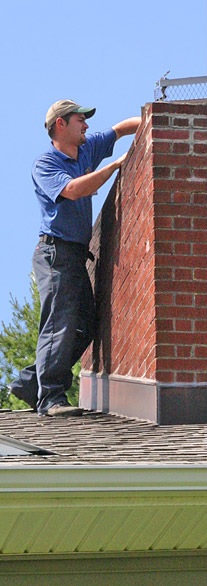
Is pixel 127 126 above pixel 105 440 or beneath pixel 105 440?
above

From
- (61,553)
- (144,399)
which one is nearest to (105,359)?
(144,399)

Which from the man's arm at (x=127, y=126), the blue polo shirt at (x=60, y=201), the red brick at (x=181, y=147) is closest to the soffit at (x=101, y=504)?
the red brick at (x=181, y=147)

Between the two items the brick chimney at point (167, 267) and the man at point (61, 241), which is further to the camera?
the man at point (61, 241)

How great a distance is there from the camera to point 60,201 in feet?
26.0

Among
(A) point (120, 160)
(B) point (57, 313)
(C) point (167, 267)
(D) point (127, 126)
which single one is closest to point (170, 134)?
(C) point (167, 267)

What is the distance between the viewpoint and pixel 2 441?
218 inches

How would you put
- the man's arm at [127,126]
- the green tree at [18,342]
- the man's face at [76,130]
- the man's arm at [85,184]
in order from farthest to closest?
the green tree at [18,342], the man's arm at [127,126], the man's face at [76,130], the man's arm at [85,184]

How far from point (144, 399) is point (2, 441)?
1823 mm

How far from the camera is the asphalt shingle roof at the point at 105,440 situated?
5.08 meters

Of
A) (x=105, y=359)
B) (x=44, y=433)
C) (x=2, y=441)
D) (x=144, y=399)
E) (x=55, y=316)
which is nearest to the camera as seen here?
(x=2, y=441)

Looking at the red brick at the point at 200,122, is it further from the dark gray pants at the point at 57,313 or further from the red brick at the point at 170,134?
the dark gray pants at the point at 57,313

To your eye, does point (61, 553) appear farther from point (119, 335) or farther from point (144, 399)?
point (119, 335)

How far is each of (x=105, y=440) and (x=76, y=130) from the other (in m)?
2.99

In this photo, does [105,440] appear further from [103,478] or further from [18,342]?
[18,342]
